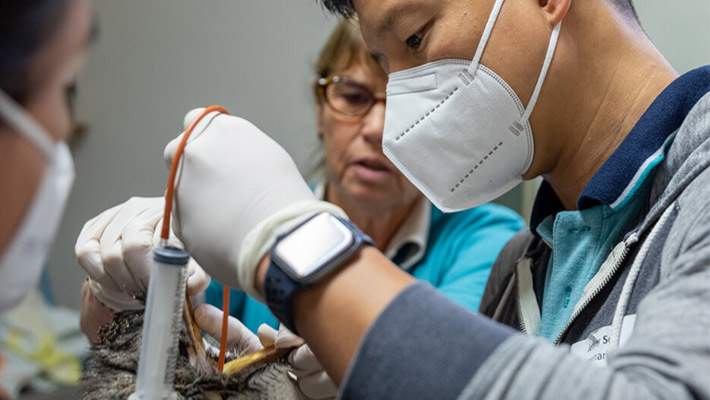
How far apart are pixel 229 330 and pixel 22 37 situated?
1.99 ft

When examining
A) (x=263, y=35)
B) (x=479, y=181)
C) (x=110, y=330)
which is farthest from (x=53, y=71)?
(x=263, y=35)

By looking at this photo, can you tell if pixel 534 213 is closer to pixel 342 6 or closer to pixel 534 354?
pixel 342 6

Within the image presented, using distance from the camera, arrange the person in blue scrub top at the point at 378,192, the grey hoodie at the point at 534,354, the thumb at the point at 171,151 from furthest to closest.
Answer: the person in blue scrub top at the point at 378,192, the thumb at the point at 171,151, the grey hoodie at the point at 534,354

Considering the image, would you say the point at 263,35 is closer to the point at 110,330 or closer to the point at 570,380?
the point at 110,330

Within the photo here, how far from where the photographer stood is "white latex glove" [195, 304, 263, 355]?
3.18 ft

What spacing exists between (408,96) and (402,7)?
0.16 meters

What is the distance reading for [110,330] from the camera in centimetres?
94

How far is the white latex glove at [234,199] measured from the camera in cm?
73

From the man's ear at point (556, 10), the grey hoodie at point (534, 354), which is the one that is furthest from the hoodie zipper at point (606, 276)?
the man's ear at point (556, 10)

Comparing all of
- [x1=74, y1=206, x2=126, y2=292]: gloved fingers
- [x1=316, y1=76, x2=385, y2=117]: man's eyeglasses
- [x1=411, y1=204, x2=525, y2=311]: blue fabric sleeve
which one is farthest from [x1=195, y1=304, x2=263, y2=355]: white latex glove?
[x1=316, y1=76, x2=385, y2=117]: man's eyeglasses

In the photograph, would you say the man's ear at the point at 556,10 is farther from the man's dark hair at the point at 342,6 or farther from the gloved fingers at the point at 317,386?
the gloved fingers at the point at 317,386

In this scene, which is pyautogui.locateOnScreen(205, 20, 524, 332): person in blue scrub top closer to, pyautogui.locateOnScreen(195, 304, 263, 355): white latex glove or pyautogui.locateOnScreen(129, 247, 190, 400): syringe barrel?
pyautogui.locateOnScreen(195, 304, 263, 355): white latex glove

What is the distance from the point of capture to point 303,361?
0.90 m

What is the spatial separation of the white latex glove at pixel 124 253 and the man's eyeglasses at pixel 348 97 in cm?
88
